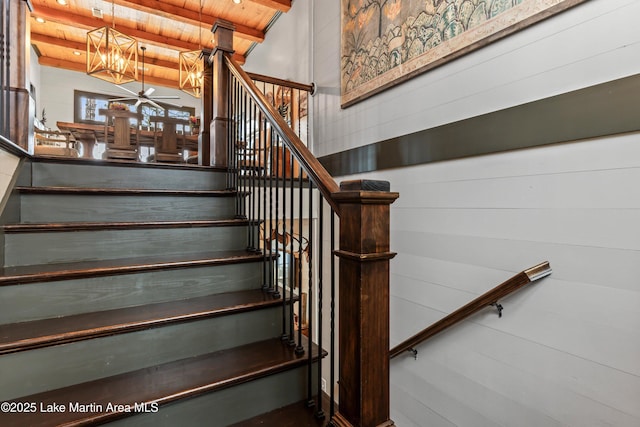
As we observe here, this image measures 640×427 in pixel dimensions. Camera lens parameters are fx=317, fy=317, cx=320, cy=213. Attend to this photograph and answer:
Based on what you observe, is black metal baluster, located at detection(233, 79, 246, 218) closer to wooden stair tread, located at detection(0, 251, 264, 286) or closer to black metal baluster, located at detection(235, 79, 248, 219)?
black metal baluster, located at detection(235, 79, 248, 219)

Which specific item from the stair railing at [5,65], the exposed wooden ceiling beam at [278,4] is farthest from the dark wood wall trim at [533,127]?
the exposed wooden ceiling beam at [278,4]

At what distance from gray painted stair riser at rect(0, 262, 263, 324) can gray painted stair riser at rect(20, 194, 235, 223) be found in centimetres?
51

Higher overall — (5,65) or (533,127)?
(5,65)

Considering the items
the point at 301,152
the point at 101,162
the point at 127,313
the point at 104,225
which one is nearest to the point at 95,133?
the point at 101,162

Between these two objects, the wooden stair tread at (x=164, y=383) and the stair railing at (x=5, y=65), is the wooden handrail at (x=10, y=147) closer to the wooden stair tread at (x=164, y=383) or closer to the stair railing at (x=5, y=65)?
the stair railing at (x=5, y=65)

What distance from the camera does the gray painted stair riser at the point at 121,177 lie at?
176 cm

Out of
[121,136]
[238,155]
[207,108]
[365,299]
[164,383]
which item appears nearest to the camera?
[365,299]

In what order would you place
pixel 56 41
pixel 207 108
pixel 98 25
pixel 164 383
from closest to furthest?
pixel 164 383, pixel 207 108, pixel 98 25, pixel 56 41

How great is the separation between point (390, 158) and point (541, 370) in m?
1.63

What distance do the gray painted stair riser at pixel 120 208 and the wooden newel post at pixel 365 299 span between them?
1.33 metres

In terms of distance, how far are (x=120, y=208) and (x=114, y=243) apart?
0.27m

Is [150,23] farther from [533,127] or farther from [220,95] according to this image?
[533,127]

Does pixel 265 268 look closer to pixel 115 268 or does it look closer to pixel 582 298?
pixel 115 268

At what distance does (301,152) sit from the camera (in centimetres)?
126
